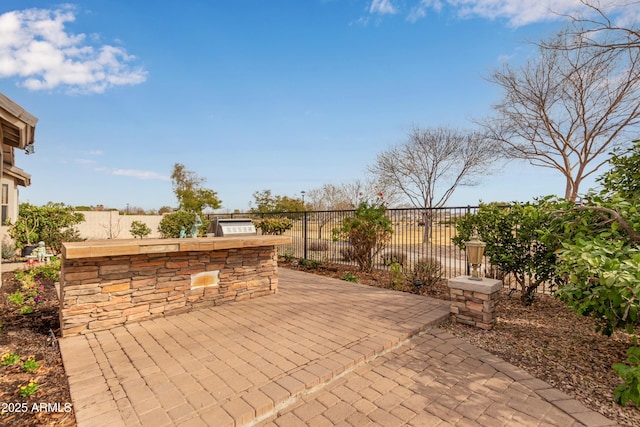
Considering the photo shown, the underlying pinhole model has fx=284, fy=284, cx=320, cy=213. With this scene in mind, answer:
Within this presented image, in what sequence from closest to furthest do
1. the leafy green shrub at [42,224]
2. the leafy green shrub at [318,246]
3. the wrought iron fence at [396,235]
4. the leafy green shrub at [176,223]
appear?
the wrought iron fence at [396,235] → the leafy green shrub at [42,224] → the leafy green shrub at [318,246] → the leafy green shrub at [176,223]

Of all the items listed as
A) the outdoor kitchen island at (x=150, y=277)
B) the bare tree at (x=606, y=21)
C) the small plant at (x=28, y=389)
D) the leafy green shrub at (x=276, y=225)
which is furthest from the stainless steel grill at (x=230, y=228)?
the bare tree at (x=606, y=21)

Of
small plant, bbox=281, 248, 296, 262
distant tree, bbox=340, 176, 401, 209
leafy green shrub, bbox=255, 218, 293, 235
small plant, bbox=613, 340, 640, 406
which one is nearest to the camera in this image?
small plant, bbox=613, 340, 640, 406

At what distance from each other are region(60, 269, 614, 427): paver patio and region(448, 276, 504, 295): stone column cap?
1.57 ft

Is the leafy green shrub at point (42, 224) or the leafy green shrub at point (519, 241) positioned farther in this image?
the leafy green shrub at point (42, 224)

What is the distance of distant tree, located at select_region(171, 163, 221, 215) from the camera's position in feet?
75.1

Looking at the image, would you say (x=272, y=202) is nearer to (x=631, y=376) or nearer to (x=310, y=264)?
(x=310, y=264)

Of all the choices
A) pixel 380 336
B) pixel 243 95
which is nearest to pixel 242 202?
pixel 243 95

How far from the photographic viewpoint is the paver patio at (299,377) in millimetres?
1977

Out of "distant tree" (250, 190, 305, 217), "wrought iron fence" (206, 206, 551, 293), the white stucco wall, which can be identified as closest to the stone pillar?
"wrought iron fence" (206, 206, 551, 293)

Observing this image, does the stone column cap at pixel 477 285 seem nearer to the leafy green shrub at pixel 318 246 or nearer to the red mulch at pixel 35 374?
the red mulch at pixel 35 374

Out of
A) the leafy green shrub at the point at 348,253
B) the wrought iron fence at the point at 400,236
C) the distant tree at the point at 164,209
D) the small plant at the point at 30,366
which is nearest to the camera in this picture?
the small plant at the point at 30,366

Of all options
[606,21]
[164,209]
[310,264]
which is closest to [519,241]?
[606,21]

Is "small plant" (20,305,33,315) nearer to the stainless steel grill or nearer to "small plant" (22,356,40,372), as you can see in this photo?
"small plant" (22,356,40,372)

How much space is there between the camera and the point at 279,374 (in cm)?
244
